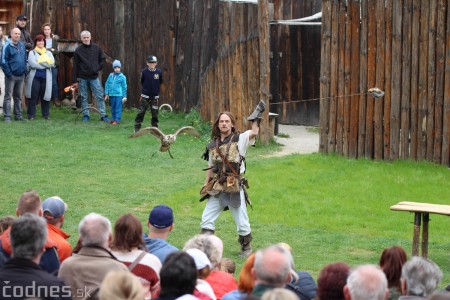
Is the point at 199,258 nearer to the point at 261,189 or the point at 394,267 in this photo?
the point at 394,267

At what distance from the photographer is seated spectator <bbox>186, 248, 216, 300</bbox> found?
6.52 m

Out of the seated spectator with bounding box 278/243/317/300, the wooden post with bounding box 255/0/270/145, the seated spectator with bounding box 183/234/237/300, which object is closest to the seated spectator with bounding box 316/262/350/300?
the seated spectator with bounding box 278/243/317/300

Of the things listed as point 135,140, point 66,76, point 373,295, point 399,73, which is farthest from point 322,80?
point 373,295

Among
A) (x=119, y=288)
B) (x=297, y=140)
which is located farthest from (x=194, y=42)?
(x=119, y=288)

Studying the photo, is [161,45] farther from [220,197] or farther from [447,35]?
[220,197]

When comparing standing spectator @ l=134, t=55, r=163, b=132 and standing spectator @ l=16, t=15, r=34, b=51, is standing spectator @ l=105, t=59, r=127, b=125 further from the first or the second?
standing spectator @ l=16, t=15, r=34, b=51

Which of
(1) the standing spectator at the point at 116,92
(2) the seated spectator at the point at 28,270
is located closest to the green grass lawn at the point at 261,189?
(1) the standing spectator at the point at 116,92

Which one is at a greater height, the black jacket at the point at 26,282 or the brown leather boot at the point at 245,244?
the black jacket at the point at 26,282

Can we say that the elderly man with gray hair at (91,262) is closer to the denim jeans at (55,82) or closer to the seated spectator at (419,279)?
the seated spectator at (419,279)

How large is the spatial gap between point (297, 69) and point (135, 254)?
13.9 meters

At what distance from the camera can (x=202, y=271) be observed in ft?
22.4

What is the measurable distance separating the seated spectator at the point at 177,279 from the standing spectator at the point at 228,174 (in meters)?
5.08

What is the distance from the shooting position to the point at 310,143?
725 inches

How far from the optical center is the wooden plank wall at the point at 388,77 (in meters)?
15.6
